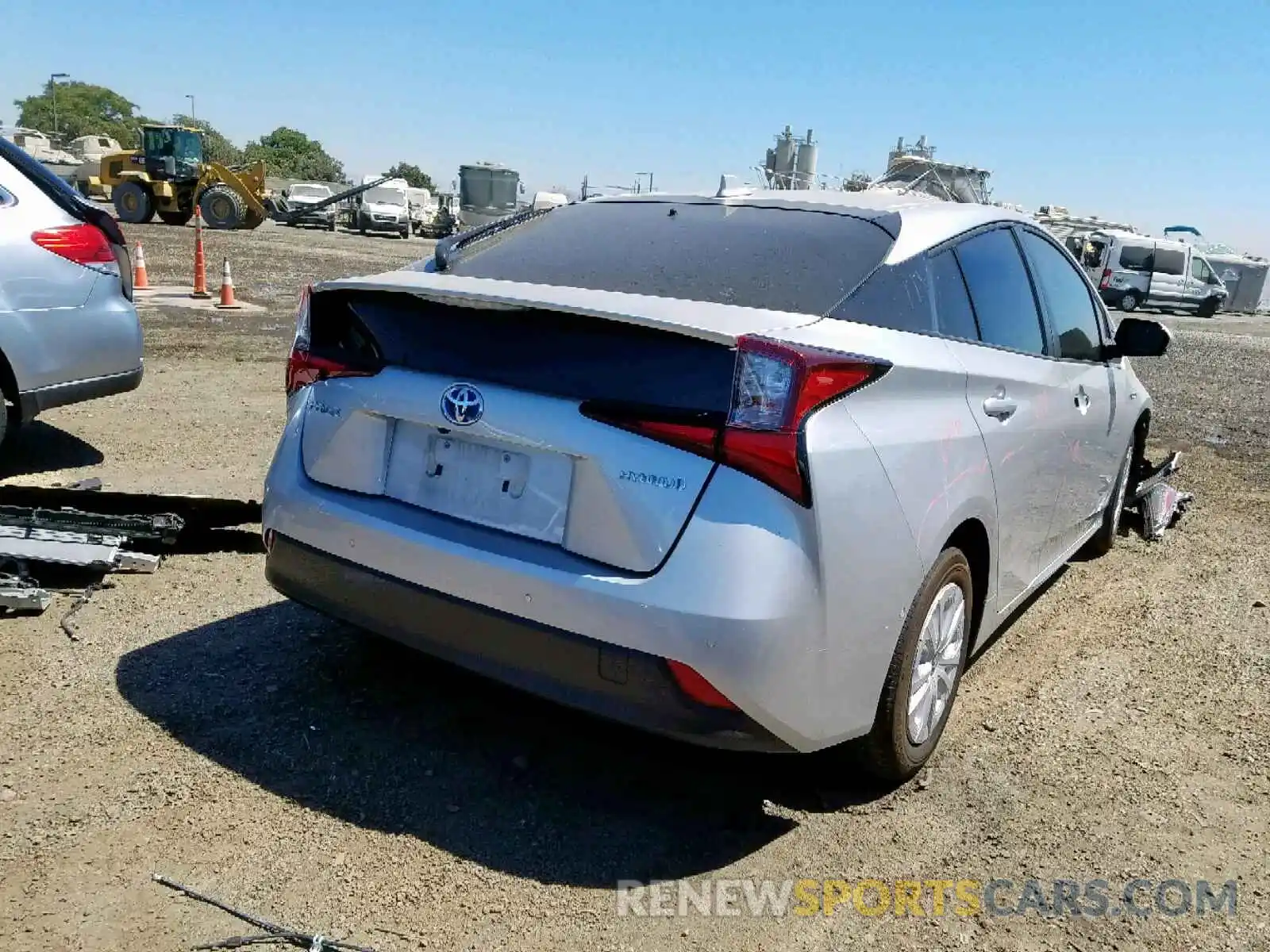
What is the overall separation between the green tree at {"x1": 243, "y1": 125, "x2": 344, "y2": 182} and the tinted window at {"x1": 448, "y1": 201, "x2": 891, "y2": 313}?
264 feet

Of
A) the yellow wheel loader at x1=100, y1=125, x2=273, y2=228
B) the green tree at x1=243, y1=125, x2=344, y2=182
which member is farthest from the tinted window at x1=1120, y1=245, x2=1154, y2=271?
the green tree at x1=243, y1=125, x2=344, y2=182

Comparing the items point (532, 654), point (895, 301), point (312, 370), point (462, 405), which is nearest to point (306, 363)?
point (312, 370)

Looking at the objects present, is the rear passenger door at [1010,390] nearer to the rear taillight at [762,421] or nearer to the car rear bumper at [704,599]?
the rear taillight at [762,421]

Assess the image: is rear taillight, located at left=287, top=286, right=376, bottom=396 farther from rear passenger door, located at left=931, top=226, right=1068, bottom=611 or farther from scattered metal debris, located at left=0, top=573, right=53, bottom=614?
rear passenger door, located at left=931, top=226, right=1068, bottom=611

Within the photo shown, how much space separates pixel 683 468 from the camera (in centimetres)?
241

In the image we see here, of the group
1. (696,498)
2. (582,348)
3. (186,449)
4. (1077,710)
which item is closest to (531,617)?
(696,498)

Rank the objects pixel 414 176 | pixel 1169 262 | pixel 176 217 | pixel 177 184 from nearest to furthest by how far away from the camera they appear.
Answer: pixel 177 184, pixel 1169 262, pixel 176 217, pixel 414 176

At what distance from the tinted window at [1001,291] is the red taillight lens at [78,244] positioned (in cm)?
440

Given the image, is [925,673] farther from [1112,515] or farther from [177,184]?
[177,184]

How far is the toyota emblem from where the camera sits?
103 inches

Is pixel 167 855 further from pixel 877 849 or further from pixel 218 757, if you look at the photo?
pixel 877 849

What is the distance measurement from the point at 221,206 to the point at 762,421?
3247 cm

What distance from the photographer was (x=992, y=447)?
10.5ft

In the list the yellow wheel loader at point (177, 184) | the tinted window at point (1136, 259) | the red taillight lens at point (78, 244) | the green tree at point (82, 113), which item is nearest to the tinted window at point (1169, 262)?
the tinted window at point (1136, 259)
